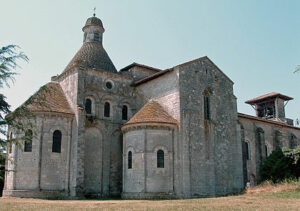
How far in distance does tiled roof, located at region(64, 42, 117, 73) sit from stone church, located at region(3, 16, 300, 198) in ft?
0.34

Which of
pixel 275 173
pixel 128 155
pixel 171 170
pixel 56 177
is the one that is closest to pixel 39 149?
pixel 56 177

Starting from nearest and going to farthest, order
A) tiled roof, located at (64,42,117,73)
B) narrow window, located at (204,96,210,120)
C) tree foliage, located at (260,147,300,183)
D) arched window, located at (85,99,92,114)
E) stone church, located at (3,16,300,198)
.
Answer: stone church, located at (3,16,300,198) < arched window, located at (85,99,92,114) < narrow window, located at (204,96,210,120) < tiled roof, located at (64,42,117,73) < tree foliage, located at (260,147,300,183)

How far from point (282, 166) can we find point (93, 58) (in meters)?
20.6

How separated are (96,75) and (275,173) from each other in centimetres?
1946

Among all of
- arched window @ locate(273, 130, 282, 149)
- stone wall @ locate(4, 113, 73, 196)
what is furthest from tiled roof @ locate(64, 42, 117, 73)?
arched window @ locate(273, 130, 282, 149)

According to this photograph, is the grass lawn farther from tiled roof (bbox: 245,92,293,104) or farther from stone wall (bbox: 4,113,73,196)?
tiled roof (bbox: 245,92,293,104)

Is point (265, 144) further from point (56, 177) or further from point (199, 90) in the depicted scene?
point (56, 177)

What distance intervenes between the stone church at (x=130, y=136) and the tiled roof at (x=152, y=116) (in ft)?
0.30

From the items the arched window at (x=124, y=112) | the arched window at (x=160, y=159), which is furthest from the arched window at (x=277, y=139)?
the arched window at (x=160, y=159)

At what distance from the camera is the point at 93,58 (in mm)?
33094

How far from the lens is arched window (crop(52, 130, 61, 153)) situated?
90.2ft

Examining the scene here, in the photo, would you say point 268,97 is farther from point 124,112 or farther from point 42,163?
point 42,163

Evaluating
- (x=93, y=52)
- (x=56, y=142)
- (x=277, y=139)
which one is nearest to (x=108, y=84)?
(x=93, y=52)

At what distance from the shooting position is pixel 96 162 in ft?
96.9
